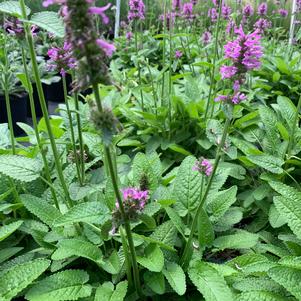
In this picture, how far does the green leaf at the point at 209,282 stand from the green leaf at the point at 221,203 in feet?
1.29

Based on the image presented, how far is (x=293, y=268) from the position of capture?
1.75m

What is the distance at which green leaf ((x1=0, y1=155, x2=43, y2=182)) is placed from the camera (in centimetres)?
195

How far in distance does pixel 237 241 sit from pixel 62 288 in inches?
34.9

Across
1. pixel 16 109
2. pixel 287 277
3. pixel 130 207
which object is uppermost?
pixel 130 207

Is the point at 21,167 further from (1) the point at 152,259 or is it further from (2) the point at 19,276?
(1) the point at 152,259

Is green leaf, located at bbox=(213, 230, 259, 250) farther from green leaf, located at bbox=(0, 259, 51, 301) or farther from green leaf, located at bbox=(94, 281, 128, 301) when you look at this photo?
green leaf, located at bbox=(0, 259, 51, 301)

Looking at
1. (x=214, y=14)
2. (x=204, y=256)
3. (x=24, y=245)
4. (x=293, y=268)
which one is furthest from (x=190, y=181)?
(x=214, y=14)

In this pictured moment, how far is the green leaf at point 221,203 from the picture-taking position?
2215mm

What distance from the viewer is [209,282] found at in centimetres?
175

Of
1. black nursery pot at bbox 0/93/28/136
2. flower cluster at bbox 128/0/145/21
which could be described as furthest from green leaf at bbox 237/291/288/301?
black nursery pot at bbox 0/93/28/136

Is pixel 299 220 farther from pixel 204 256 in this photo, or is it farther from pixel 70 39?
pixel 70 39

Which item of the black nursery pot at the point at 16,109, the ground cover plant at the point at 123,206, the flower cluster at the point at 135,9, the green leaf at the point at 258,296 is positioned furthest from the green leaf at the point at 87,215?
the black nursery pot at the point at 16,109

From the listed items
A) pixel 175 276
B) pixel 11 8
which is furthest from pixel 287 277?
pixel 11 8

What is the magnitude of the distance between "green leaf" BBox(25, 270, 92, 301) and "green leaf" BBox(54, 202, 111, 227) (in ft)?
1.07
